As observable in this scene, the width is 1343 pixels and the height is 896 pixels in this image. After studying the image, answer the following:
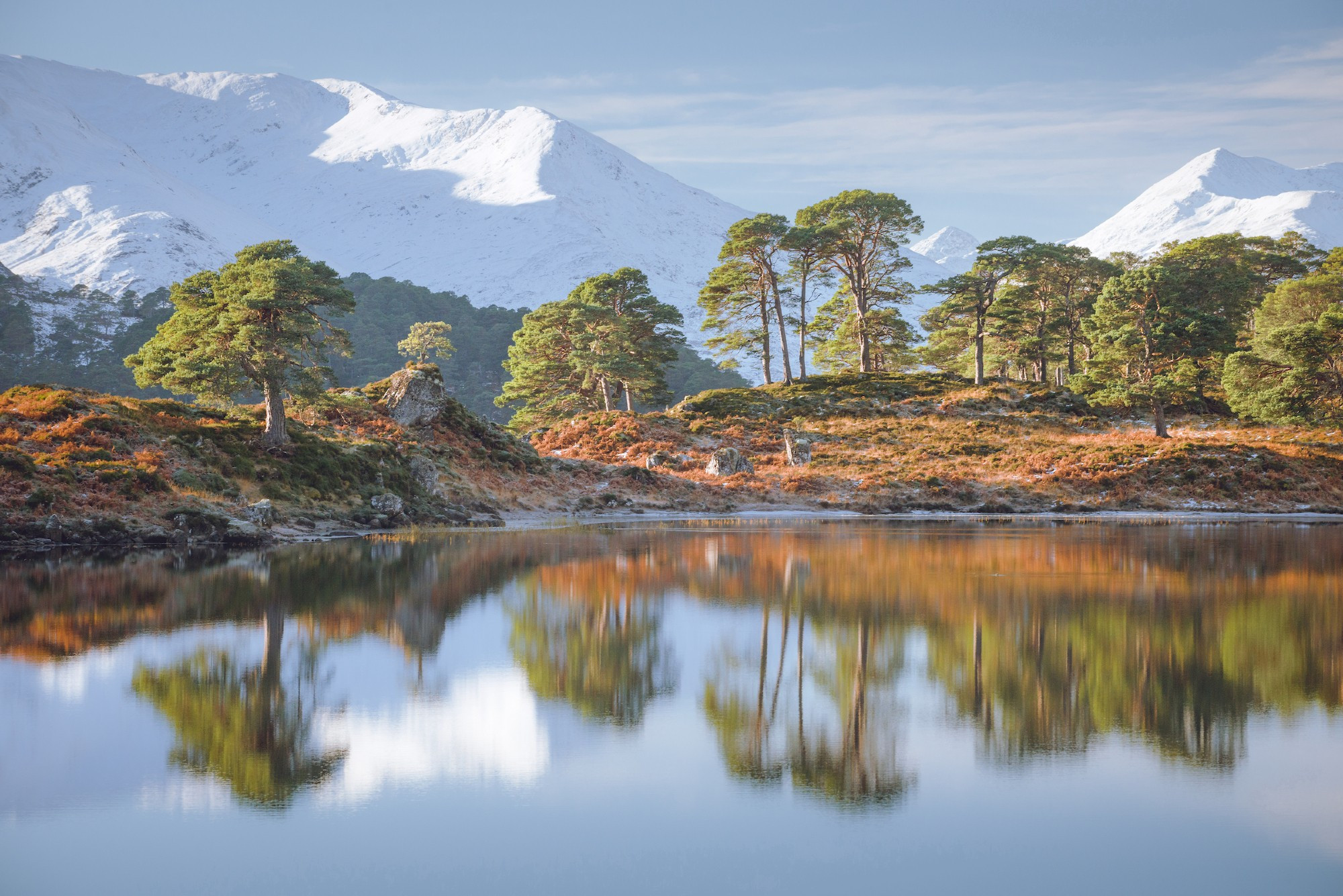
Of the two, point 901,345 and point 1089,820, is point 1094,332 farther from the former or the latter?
point 1089,820

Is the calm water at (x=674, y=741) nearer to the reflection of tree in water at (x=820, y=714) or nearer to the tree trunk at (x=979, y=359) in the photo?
the reflection of tree in water at (x=820, y=714)

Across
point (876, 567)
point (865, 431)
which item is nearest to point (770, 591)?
point (876, 567)

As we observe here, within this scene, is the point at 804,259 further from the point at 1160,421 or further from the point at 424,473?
the point at 424,473

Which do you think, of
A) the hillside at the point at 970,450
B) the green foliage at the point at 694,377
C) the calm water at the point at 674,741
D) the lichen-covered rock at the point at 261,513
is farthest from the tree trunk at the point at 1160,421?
the green foliage at the point at 694,377

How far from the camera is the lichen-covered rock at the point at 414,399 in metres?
41.5

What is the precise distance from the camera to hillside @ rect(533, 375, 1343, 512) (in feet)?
135

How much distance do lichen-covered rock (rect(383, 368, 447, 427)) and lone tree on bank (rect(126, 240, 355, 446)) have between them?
26.3ft

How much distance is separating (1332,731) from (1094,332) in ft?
149

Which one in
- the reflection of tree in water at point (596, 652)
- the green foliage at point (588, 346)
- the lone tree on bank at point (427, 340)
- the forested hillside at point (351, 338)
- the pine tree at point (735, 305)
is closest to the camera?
the reflection of tree in water at point (596, 652)

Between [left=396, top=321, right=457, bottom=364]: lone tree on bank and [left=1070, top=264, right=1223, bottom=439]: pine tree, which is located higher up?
[left=396, top=321, right=457, bottom=364]: lone tree on bank

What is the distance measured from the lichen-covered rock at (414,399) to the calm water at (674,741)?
83.5 feet

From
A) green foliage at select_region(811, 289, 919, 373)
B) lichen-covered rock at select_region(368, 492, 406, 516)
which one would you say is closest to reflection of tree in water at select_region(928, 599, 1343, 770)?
lichen-covered rock at select_region(368, 492, 406, 516)

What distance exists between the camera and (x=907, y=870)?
562 cm

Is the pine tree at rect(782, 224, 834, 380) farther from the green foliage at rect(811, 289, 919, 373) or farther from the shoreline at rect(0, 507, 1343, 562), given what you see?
the shoreline at rect(0, 507, 1343, 562)
